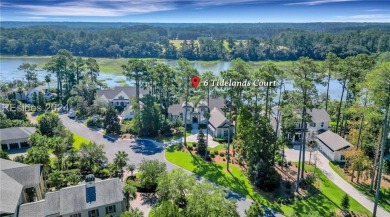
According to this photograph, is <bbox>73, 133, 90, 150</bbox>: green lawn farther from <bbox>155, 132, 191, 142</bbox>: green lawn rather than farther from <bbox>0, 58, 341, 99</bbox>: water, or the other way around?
<bbox>0, 58, 341, 99</bbox>: water

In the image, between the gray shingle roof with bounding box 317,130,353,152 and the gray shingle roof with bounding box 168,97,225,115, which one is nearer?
the gray shingle roof with bounding box 317,130,353,152

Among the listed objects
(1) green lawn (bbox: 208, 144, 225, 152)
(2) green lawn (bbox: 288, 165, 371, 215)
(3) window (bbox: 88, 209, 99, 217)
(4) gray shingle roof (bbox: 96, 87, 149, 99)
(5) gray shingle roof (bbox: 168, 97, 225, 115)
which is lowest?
(2) green lawn (bbox: 288, 165, 371, 215)

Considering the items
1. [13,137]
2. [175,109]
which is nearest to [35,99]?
[13,137]

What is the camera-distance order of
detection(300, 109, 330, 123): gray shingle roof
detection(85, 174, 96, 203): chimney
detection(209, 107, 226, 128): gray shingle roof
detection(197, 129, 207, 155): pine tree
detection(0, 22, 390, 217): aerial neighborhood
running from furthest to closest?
detection(300, 109, 330, 123): gray shingle roof → detection(209, 107, 226, 128): gray shingle roof → detection(197, 129, 207, 155): pine tree → detection(0, 22, 390, 217): aerial neighborhood → detection(85, 174, 96, 203): chimney

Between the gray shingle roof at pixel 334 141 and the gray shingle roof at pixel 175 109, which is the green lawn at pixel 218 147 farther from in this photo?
the gray shingle roof at pixel 334 141

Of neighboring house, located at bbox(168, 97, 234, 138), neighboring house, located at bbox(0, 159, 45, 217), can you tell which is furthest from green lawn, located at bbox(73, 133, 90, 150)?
neighboring house, located at bbox(168, 97, 234, 138)

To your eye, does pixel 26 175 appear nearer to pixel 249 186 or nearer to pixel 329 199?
pixel 249 186
